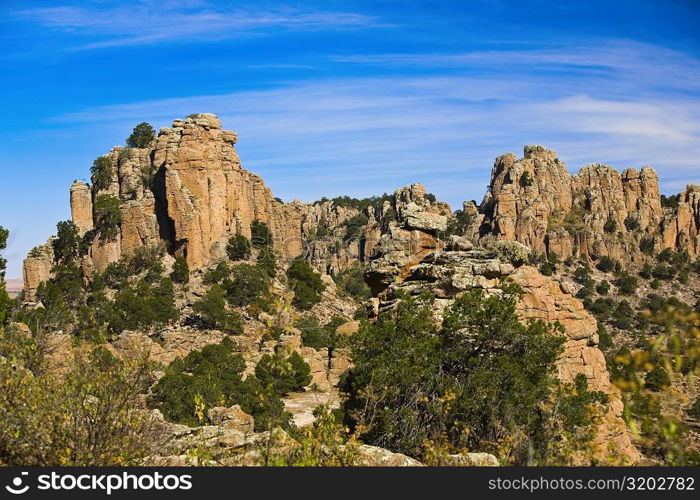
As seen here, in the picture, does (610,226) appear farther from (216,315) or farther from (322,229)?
(216,315)

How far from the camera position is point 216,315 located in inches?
2336

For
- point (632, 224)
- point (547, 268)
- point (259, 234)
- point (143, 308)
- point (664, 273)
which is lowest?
point (143, 308)

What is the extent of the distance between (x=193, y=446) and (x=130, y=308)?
160 feet

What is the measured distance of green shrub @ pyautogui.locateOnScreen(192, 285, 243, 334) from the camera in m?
59.5

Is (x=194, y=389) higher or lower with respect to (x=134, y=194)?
lower

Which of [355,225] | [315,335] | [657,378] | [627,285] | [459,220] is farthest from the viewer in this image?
[355,225]

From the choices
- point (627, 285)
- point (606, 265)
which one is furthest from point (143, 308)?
point (606, 265)

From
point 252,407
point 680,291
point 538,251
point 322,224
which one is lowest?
point 252,407

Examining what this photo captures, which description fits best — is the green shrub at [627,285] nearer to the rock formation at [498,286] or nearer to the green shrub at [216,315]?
the green shrub at [216,315]

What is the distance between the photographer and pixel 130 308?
59.1 metres

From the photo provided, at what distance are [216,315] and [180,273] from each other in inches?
433

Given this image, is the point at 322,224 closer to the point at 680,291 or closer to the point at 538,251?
the point at 538,251

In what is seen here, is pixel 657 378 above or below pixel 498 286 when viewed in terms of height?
below

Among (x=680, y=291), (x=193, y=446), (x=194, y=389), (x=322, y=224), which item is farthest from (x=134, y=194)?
(x=680, y=291)
